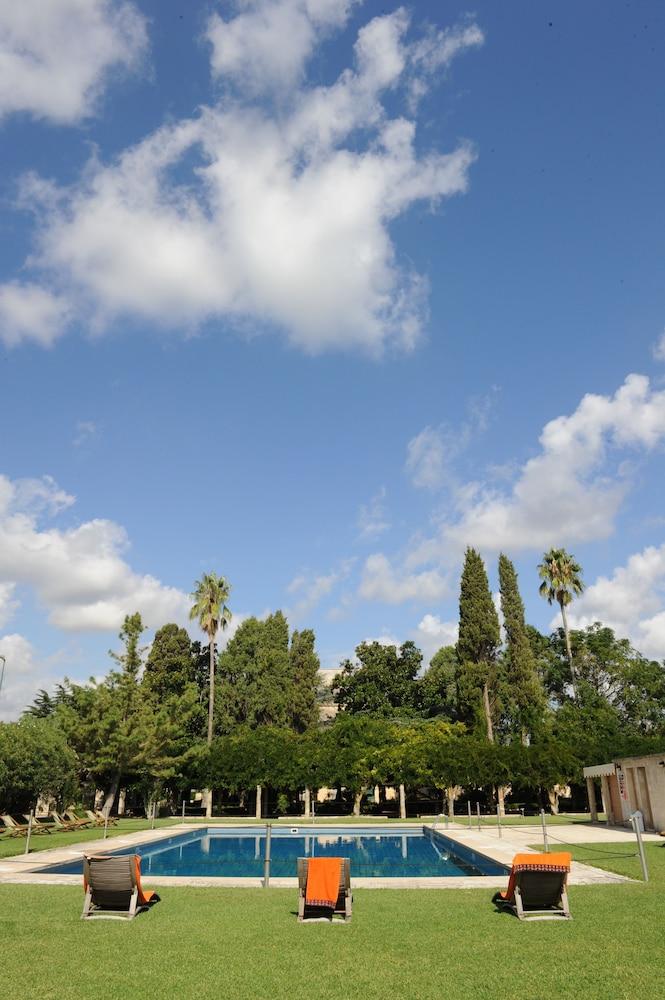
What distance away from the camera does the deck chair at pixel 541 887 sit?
834 centimetres

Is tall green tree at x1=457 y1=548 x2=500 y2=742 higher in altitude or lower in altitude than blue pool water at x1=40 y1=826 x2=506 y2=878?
higher

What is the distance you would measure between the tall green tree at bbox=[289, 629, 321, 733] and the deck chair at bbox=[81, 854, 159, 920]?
36.2 m

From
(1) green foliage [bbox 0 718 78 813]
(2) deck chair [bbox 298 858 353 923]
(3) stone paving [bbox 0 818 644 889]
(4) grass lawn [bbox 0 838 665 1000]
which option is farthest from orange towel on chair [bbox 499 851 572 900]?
(1) green foliage [bbox 0 718 78 813]

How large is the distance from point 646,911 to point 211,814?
95.4ft

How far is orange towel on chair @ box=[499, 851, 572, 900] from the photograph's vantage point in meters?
8.34

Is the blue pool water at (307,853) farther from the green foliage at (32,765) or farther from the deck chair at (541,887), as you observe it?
the green foliage at (32,765)

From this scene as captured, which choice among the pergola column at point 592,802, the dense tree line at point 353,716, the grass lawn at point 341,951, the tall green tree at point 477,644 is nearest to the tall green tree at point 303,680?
the dense tree line at point 353,716

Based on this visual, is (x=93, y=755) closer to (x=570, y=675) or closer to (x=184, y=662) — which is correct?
(x=184, y=662)

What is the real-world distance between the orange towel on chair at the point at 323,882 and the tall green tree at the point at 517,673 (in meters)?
31.5

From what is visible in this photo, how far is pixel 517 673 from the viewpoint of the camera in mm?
41438

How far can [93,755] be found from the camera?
29.4m

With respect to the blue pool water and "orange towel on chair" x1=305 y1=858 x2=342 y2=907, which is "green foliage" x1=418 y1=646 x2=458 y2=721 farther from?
"orange towel on chair" x1=305 y1=858 x2=342 y2=907

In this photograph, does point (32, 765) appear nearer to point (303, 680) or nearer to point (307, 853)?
point (307, 853)

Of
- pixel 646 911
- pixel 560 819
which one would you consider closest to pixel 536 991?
pixel 646 911
